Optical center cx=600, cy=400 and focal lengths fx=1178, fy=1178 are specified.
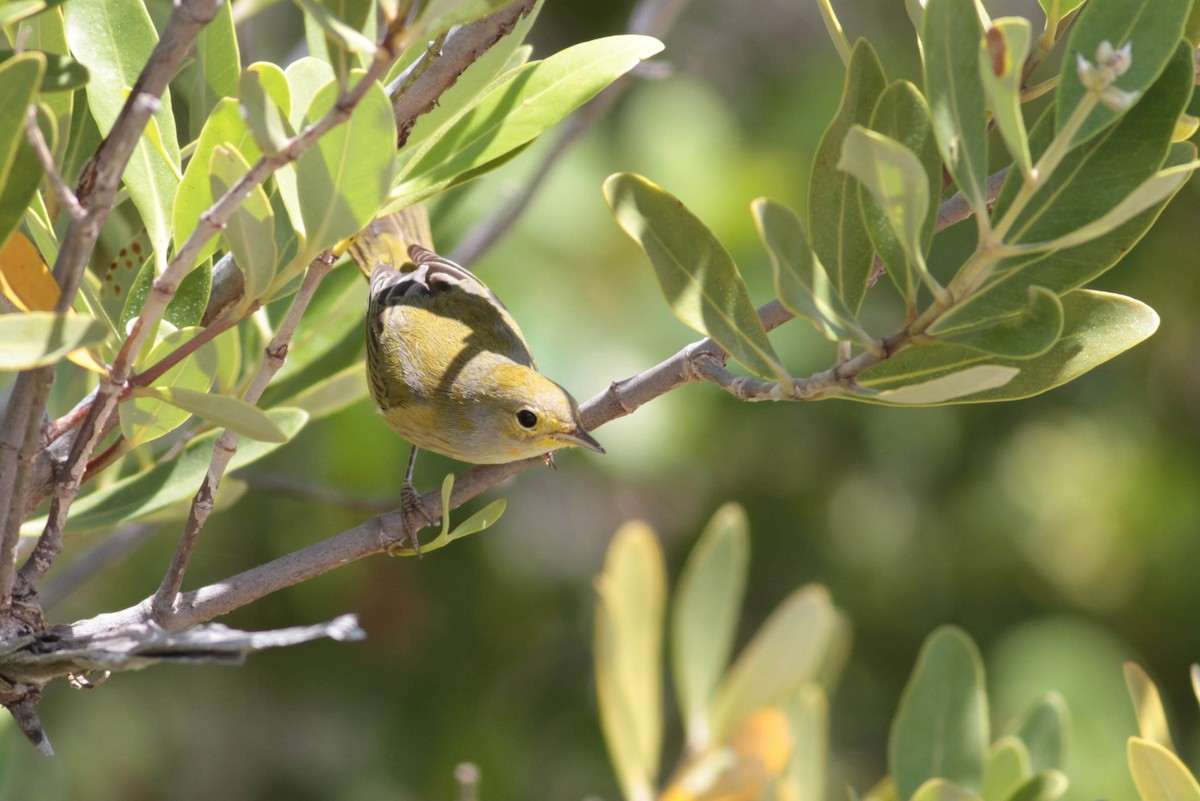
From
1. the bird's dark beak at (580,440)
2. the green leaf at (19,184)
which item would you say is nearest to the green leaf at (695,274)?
the green leaf at (19,184)

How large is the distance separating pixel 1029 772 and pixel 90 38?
1809mm

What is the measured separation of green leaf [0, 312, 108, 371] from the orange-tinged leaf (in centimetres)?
24

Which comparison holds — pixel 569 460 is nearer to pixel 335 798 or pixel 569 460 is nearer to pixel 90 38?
pixel 335 798

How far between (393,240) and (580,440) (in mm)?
979

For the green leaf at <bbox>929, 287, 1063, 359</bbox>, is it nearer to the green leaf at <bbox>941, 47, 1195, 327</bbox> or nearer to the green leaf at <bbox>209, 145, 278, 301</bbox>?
the green leaf at <bbox>941, 47, 1195, 327</bbox>

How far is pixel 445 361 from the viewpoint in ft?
10.7

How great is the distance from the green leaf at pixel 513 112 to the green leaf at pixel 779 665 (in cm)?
94

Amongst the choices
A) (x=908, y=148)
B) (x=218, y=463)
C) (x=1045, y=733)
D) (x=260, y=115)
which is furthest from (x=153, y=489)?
(x=1045, y=733)

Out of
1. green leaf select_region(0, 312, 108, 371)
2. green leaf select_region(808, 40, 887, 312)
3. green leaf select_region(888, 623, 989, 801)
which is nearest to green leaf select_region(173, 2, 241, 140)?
green leaf select_region(0, 312, 108, 371)

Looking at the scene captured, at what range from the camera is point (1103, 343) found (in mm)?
1470

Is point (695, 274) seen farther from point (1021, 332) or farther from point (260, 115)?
point (260, 115)

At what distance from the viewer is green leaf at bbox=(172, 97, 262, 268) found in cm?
146

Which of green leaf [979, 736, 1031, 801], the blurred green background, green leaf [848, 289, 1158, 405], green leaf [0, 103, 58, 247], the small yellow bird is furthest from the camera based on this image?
the blurred green background

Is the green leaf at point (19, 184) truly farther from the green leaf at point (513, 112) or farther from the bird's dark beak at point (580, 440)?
the bird's dark beak at point (580, 440)
